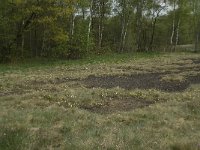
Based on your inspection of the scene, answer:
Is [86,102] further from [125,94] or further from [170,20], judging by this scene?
[170,20]

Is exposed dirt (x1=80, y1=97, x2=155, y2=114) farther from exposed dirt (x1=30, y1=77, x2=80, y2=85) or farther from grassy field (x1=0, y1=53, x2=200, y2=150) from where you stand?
exposed dirt (x1=30, y1=77, x2=80, y2=85)

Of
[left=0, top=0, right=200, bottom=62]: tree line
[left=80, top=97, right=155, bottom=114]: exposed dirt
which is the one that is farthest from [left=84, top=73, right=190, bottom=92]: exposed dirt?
[left=0, top=0, right=200, bottom=62]: tree line

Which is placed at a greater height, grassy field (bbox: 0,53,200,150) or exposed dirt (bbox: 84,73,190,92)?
exposed dirt (bbox: 84,73,190,92)

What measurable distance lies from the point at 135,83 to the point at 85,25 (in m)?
25.8

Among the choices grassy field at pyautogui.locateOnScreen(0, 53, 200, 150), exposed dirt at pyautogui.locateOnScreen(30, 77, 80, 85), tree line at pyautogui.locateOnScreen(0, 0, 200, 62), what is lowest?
grassy field at pyautogui.locateOnScreen(0, 53, 200, 150)

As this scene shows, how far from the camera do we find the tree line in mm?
34031

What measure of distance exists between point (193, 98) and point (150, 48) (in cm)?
4404

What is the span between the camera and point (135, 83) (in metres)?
20.0

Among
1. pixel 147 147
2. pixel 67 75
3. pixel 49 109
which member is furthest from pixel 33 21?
Answer: pixel 147 147

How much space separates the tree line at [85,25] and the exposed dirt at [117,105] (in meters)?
19.5

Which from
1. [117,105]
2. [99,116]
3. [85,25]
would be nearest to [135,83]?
[117,105]

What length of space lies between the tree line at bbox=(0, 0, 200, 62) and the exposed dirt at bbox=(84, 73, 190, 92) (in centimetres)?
1322

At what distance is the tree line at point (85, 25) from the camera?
34.0 metres

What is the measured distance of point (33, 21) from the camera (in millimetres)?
34188
